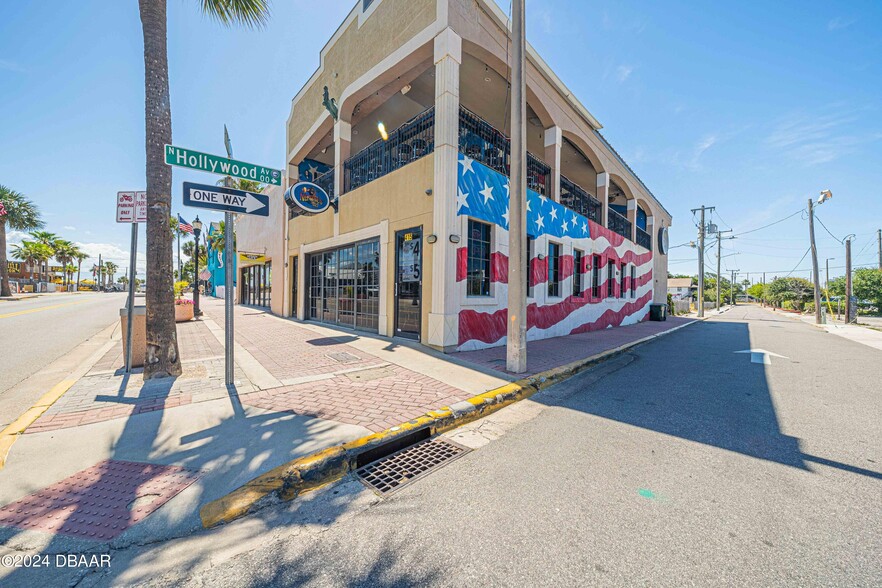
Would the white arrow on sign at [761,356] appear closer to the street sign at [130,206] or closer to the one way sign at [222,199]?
the one way sign at [222,199]

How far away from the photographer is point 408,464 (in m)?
3.15

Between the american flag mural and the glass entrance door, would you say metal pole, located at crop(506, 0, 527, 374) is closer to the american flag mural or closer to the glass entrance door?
the american flag mural

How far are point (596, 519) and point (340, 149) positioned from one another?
12.0m

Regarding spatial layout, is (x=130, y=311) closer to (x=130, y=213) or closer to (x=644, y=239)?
(x=130, y=213)

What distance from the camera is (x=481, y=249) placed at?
343 inches

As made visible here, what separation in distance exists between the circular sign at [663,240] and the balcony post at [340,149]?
2227 cm

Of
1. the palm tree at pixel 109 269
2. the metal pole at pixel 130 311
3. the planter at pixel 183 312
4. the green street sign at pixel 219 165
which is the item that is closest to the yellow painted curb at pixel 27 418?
the metal pole at pixel 130 311

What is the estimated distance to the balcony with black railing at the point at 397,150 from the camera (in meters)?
8.66

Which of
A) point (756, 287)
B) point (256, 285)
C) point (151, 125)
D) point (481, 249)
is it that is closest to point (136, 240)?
point (151, 125)

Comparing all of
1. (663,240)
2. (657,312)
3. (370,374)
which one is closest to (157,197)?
(370,374)

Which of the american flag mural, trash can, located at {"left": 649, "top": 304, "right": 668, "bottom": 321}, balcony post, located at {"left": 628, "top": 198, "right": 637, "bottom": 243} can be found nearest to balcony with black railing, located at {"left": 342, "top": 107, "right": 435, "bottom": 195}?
the american flag mural

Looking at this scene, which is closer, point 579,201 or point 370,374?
point 370,374

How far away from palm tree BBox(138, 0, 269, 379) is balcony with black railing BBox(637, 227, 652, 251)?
75.4 ft

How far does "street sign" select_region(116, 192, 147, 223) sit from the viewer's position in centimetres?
540
